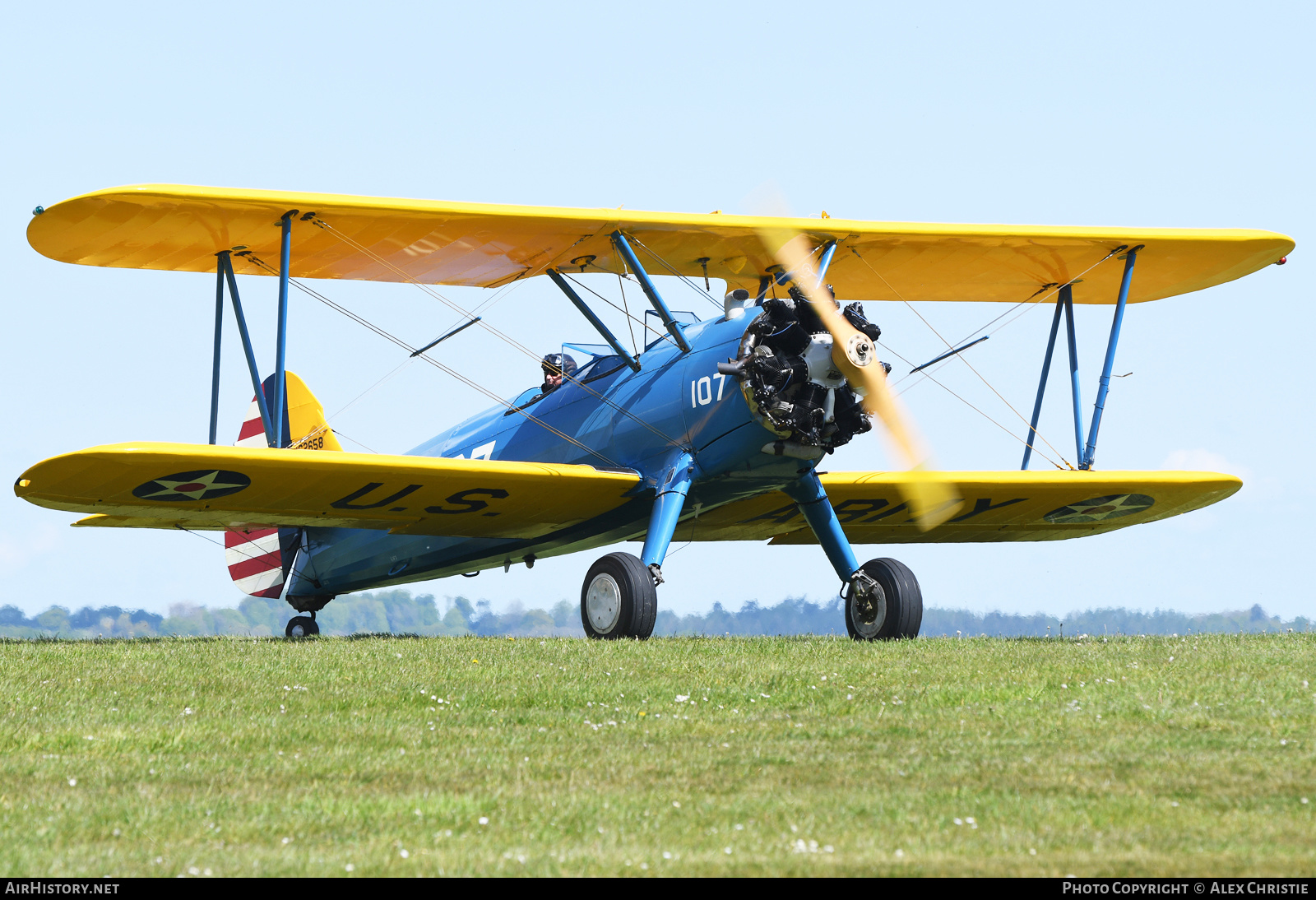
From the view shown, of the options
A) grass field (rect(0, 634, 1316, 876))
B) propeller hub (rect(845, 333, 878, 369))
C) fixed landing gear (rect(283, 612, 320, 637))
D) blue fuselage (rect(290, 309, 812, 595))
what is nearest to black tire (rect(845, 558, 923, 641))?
blue fuselage (rect(290, 309, 812, 595))

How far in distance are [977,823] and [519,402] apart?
33.2ft

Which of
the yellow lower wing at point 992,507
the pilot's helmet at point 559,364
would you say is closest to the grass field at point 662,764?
the yellow lower wing at point 992,507

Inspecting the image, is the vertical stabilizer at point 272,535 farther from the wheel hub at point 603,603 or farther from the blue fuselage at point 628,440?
the wheel hub at point 603,603

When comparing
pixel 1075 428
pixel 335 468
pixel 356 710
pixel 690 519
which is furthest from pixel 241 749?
pixel 1075 428

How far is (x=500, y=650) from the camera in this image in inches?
428

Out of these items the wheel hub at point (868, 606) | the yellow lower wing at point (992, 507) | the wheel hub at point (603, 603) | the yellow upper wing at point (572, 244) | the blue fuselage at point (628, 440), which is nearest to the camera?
the wheel hub at point (603, 603)

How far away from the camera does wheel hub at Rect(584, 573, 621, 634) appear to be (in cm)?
1163

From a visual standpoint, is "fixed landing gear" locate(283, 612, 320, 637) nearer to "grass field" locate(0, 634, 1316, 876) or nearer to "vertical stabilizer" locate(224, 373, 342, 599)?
"vertical stabilizer" locate(224, 373, 342, 599)

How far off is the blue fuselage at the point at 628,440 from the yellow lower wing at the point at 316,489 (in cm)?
39

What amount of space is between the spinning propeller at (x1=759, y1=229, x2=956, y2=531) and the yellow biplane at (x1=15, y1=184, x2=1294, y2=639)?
0.07ft

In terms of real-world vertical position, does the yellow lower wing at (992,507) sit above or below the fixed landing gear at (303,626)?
above

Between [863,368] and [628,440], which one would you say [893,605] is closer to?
[863,368]

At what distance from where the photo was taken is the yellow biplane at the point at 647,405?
11484 millimetres

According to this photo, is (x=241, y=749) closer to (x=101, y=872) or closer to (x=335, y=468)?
(x=101, y=872)
